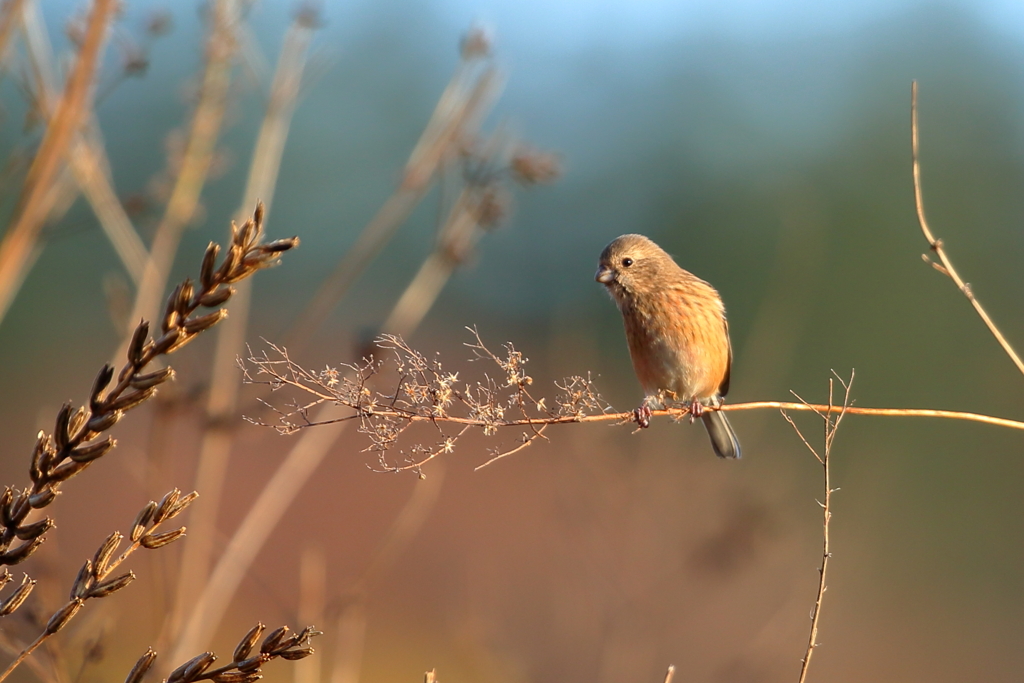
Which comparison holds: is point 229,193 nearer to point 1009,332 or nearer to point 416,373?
point 1009,332

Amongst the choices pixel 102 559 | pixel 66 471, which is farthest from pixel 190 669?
pixel 66 471

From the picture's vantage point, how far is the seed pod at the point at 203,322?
1.04 meters

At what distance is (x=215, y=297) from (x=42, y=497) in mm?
309

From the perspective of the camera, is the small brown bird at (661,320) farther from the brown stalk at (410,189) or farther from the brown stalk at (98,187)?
the brown stalk at (98,187)

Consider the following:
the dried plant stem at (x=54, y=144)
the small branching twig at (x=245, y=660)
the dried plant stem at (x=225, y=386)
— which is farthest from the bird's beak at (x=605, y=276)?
the small branching twig at (x=245, y=660)

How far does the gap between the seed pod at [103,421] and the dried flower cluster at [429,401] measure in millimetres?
718

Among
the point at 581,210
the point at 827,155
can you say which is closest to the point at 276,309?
the point at 581,210

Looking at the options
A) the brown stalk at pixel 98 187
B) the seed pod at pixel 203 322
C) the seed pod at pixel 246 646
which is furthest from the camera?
Answer: the brown stalk at pixel 98 187

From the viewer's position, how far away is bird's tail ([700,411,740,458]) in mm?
4828

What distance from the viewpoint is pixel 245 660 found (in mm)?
1163

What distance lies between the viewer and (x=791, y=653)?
6.79 meters

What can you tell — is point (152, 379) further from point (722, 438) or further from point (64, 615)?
point (722, 438)

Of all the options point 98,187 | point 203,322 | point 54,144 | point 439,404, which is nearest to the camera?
point 203,322

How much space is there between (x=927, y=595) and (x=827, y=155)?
7.87m
